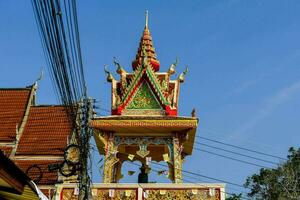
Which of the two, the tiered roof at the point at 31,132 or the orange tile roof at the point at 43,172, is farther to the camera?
the tiered roof at the point at 31,132

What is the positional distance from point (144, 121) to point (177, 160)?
51.0 inches

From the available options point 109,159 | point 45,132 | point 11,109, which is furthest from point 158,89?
point 11,109

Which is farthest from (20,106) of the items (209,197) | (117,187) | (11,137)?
(209,197)

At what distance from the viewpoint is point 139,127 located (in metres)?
14.0

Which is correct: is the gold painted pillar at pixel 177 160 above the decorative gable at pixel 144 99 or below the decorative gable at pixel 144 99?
below

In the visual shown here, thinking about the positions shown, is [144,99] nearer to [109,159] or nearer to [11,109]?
[109,159]

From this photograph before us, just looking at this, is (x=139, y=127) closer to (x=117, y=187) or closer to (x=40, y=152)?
(x=117, y=187)

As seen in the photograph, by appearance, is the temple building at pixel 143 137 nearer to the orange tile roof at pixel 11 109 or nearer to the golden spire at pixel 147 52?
the golden spire at pixel 147 52

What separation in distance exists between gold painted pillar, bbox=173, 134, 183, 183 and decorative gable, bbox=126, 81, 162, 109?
1.01m

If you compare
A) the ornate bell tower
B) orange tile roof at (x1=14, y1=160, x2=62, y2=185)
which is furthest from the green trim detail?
orange tile roof at (x1=14, y1=160, x2=62, y2=185)

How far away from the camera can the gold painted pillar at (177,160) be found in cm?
1376

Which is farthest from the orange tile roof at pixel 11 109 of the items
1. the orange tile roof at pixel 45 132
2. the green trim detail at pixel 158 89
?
the green trim detail at pixel 158 89

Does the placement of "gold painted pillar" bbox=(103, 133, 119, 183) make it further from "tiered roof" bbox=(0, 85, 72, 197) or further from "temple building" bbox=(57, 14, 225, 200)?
"tiered roof" bbox=(0, 85, 72, 197)

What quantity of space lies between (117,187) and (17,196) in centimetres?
598
